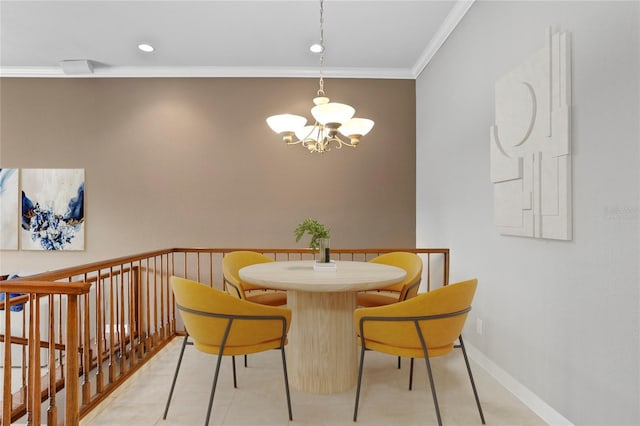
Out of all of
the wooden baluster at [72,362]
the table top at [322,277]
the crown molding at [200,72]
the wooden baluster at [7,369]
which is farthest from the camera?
the crown molding at [200,72]

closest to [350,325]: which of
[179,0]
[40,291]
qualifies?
[40,291]

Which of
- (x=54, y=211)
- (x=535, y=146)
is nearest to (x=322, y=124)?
(x=535, y=146)

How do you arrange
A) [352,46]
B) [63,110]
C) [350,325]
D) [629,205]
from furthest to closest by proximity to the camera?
[63,110] → [352,46] → [350,325] → [629,205]

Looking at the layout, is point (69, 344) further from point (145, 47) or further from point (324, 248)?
point (145, 47)

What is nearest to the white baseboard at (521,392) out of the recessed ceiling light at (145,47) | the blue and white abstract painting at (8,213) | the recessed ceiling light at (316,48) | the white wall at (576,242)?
the white wall at (576,242)

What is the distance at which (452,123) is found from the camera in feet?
10.8

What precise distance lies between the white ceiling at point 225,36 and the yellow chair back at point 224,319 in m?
2.47

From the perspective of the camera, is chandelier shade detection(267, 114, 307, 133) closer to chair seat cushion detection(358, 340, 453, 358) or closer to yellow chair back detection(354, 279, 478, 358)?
yellow chair back detection(354, 279, 478, 358)

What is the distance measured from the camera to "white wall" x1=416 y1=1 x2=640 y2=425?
1509mm

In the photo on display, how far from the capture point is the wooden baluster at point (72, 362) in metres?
1.61

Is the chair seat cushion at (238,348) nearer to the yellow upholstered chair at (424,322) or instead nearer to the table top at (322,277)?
the table top at (322,277)

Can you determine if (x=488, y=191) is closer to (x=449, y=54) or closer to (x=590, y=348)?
(x=590, y=348)

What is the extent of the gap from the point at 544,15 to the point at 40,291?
2.92m

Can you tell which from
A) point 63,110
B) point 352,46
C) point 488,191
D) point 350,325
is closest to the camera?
point 350,325
